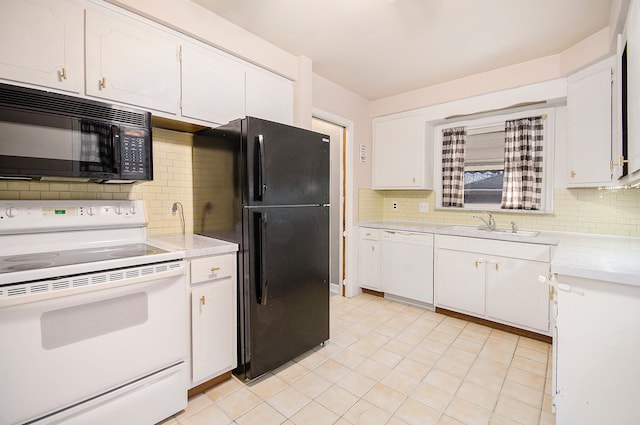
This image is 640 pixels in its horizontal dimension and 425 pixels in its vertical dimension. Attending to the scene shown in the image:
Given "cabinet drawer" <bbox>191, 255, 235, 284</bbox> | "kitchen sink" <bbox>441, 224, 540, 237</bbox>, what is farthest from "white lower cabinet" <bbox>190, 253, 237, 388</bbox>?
"kitchen sink" <bbox>441, 224, 540, 237</bbox>

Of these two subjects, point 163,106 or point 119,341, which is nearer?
point 119,341

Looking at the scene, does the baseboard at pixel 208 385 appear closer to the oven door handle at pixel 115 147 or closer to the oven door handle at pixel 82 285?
the oven door handle at pixel 82 285

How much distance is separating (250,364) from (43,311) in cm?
116

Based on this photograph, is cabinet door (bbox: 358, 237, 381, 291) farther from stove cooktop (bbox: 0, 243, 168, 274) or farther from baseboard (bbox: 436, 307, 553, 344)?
stove cooktop (bbox: 0, 243, 168, 274)

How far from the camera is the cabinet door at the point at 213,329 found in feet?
5.96

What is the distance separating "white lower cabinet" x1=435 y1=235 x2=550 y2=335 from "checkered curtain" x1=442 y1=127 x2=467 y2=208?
0.69 metres

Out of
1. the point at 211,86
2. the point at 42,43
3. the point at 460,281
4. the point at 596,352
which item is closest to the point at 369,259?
the point at 460,281

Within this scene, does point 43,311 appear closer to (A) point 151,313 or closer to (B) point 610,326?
(A) point 151,313

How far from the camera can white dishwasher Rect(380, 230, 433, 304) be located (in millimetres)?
3275

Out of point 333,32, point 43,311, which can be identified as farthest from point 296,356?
point 333,32

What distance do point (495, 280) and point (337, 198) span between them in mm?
1959

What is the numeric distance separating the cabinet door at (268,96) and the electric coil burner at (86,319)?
4.12 ft

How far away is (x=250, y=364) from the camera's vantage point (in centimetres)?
195

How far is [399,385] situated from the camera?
2.00m
